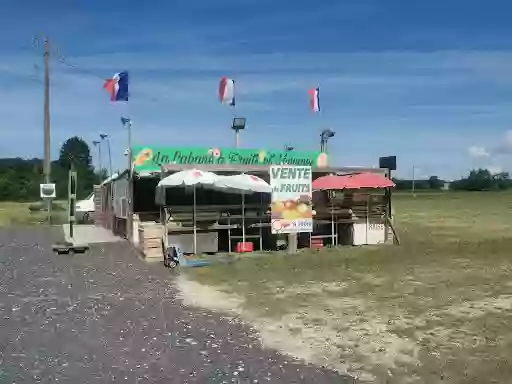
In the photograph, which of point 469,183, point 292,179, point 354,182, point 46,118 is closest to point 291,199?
point 292,179

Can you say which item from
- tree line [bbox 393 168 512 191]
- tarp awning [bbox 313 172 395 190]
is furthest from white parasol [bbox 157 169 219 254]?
tree line [bbox 393 168 512 191]

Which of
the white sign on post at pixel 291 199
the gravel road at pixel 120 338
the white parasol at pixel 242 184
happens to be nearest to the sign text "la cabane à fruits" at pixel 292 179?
the white sign on post at pixel 291 199

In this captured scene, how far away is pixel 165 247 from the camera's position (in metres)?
15.5

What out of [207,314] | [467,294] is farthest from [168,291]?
[467,294]

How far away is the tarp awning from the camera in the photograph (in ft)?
57.5

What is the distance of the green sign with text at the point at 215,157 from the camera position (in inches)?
744

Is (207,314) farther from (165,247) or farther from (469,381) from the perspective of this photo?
(165,247)

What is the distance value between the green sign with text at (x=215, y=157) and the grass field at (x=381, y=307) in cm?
480

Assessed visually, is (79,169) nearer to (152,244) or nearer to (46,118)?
(46,118)

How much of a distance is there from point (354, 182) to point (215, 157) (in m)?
5.02

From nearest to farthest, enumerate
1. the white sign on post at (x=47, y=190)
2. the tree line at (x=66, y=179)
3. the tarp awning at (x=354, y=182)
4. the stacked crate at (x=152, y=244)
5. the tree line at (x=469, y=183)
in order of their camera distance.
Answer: the stacked crate at (x=152, y=244) < the tarp awning at (x=354, y=182) < the white sign on post at (x=47, y=190) < the tree line at (x=66, y=179) < the tree line at (x=469, y=183)

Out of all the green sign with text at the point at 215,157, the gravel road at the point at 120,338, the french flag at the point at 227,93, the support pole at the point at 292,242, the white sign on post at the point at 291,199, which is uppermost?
the french flag at the point at 227,93

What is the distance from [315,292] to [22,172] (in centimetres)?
7971

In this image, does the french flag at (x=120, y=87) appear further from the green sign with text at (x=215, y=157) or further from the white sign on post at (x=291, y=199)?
the white sign on post at (x=291, y=199)
